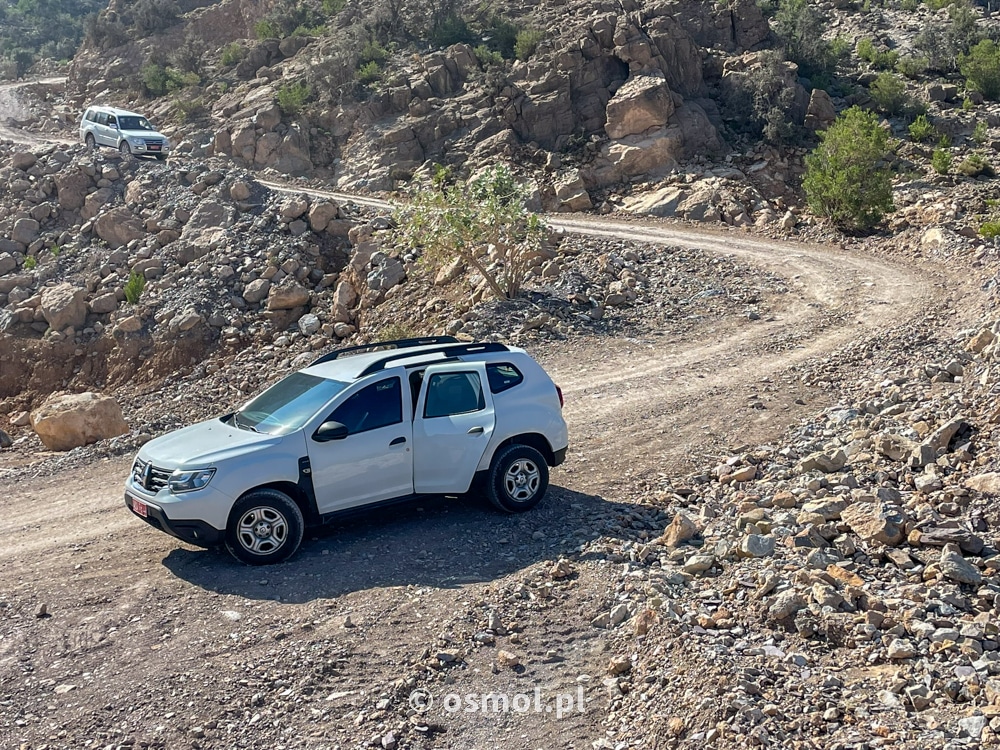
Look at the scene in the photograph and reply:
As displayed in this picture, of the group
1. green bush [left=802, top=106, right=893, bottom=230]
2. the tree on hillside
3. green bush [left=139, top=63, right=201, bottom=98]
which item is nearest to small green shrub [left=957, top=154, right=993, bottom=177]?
green bush [left=802, top=106, right=893, bottom=230]

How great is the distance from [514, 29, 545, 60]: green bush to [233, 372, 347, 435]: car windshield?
99.3 feet

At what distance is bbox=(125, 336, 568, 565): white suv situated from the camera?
25.3 feet

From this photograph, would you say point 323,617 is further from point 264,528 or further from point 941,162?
point 941,162

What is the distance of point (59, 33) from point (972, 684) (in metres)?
67.3

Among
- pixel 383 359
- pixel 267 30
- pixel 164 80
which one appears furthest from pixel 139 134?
pixel 383 359

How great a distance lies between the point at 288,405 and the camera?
858 centimetres

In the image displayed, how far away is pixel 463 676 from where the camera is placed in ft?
20.5

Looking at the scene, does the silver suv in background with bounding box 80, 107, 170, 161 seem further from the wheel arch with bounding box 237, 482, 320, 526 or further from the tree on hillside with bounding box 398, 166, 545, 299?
the wheel arch with bounding box 237, 482, 320, 526

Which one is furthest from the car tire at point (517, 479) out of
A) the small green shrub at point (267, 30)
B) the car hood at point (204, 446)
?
the small green shrub at point (267, 30)

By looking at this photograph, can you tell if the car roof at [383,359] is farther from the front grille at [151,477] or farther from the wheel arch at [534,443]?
the front grille at [151,477]

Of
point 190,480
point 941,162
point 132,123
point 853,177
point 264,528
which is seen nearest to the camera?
point 190,480

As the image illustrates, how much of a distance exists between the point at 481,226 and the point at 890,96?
22.4 m

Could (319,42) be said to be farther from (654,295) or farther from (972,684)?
(972,684)

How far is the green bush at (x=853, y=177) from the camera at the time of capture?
82.2 feet
